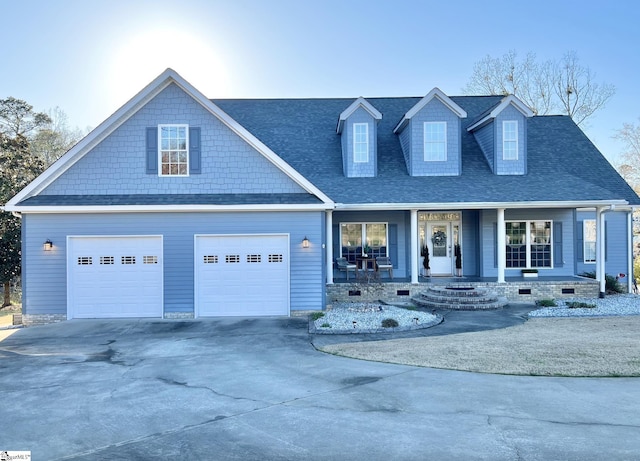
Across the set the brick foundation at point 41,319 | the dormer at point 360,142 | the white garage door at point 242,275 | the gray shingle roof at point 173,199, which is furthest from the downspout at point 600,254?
the brick foundation at point 41,319

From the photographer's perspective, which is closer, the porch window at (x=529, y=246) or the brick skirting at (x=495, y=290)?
the brick skirting at (x=495, y=290)

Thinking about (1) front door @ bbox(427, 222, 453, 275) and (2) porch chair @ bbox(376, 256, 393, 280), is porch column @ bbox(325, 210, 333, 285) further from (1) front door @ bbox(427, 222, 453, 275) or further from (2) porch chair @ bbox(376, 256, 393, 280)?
(1) front door @ bbox(427, 222, 453, 275)

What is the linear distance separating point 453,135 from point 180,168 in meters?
9.73

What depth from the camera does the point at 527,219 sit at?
640 inches

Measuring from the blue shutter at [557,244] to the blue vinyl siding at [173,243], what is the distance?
367 inches

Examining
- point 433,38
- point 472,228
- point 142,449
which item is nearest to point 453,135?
point 472,228

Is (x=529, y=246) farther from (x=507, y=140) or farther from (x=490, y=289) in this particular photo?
(x=507, y=140)

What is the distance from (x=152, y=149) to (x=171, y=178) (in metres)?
0.97

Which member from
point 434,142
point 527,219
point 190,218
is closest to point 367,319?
point 190,218

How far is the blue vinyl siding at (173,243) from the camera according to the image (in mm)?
12242

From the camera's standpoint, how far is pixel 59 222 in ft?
40.4

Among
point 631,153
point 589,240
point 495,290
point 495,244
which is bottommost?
point 495,290

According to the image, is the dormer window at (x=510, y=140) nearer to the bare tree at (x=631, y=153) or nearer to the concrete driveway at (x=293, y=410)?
the concrete driveway at (x=293, y=410)

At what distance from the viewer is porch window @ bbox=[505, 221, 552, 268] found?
16.3 meters
